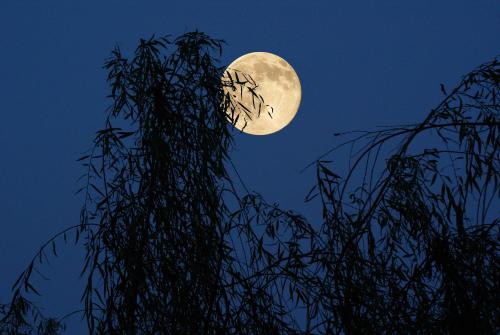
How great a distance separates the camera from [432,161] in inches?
115

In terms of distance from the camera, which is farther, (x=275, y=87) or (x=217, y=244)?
(x=275, y=87)

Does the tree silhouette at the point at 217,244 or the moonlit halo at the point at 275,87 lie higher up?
the moonlit halo at the point at 275,87

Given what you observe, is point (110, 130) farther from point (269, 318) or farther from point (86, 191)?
point (269, 318)

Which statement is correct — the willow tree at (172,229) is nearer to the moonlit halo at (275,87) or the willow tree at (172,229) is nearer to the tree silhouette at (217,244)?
the tree silhouette at (217,244)

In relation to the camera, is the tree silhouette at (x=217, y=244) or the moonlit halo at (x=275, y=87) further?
the moonlit halo at (x=275, y=87)

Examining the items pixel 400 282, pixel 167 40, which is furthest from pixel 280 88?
pixel 400 282

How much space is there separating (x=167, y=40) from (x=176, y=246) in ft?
4.03

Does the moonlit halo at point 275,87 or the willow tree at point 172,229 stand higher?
the moonlit halo at point 275,87

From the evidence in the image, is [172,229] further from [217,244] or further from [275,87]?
[275,87]

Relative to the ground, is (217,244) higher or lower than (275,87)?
lower

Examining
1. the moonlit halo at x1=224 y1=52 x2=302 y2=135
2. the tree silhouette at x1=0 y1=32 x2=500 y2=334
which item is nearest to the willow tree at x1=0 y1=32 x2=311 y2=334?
the tree silhouette at x1=0 y1=32 x2=500 y2=334

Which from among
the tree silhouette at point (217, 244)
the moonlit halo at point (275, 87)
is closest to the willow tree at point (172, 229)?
the tree silhouette at point (217, 244)

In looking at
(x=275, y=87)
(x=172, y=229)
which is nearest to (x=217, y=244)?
(x=172, y=229)

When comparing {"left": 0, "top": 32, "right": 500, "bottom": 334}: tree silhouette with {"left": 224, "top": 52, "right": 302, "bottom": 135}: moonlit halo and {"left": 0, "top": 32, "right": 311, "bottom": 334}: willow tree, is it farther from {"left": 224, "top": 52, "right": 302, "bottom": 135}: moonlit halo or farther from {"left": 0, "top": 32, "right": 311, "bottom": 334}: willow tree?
{"left": 224, "top": 52, "right": 302, "bottom": 135}: moonlit halo
